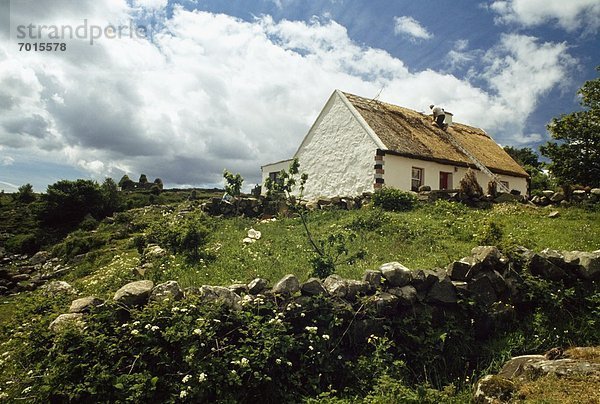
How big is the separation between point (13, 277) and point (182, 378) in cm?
1385

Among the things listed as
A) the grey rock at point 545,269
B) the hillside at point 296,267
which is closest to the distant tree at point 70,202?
the hillside at point 296,267

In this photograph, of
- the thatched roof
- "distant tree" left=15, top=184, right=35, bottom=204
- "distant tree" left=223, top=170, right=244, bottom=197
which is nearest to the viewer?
"distant tree" left=223, top=170, right=244, bottom=197

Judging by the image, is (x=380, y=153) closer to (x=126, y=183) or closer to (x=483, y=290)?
(x=483, y=290)

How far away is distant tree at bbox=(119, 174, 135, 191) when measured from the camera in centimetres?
3888

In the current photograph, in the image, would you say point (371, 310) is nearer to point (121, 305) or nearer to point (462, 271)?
point (462, 271)

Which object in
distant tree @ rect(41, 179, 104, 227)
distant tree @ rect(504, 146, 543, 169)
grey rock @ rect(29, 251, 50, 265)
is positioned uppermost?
distant tree @ rect(504, 146, 543, 169)

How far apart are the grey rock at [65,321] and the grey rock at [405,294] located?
419 cm

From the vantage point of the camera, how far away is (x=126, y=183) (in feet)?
130

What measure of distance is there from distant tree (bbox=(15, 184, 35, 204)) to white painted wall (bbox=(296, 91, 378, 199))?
27.6 m

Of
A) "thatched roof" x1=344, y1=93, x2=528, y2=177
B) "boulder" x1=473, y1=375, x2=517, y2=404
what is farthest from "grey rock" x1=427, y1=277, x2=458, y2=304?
"thatched roof" x1=344, y1=93, x2=528, y2=177

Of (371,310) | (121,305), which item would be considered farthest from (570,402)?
(121,305)

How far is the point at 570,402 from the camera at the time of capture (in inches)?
131

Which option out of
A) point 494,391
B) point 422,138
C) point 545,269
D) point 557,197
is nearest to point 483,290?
point 545,269

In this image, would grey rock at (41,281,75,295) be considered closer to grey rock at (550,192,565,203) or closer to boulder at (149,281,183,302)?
boulder at (149,281,183,302)
